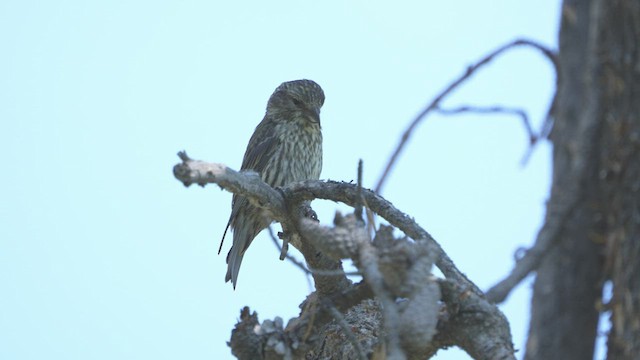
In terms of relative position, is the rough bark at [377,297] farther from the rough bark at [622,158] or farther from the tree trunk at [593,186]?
the rough bark at [622,158]

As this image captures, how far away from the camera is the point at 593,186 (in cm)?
228

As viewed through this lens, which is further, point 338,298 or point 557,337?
point 338,298

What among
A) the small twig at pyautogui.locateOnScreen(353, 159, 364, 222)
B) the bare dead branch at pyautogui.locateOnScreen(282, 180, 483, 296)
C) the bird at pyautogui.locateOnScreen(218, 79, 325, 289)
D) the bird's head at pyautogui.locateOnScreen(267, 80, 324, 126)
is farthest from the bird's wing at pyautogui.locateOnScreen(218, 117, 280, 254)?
the small twig at pyautogui.locateOnScreen(353, 159, 364, 222)

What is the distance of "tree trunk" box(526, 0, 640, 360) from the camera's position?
7.37 ft

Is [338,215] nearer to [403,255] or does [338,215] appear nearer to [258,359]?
[403,255]

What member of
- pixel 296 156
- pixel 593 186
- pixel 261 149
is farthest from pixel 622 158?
pixel 261 149

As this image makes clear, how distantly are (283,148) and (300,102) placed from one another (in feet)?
1.68

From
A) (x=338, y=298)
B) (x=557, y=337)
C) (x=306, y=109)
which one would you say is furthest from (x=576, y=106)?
(x=306, y=109)

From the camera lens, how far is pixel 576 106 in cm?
228

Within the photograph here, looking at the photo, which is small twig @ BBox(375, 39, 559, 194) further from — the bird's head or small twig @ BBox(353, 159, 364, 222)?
the bird's head

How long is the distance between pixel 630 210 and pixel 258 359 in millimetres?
1459

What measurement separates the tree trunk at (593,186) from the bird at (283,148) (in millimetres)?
4770

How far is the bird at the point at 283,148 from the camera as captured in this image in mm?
7059

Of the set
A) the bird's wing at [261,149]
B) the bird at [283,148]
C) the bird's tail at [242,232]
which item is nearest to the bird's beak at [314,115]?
the bird at [283,148]
